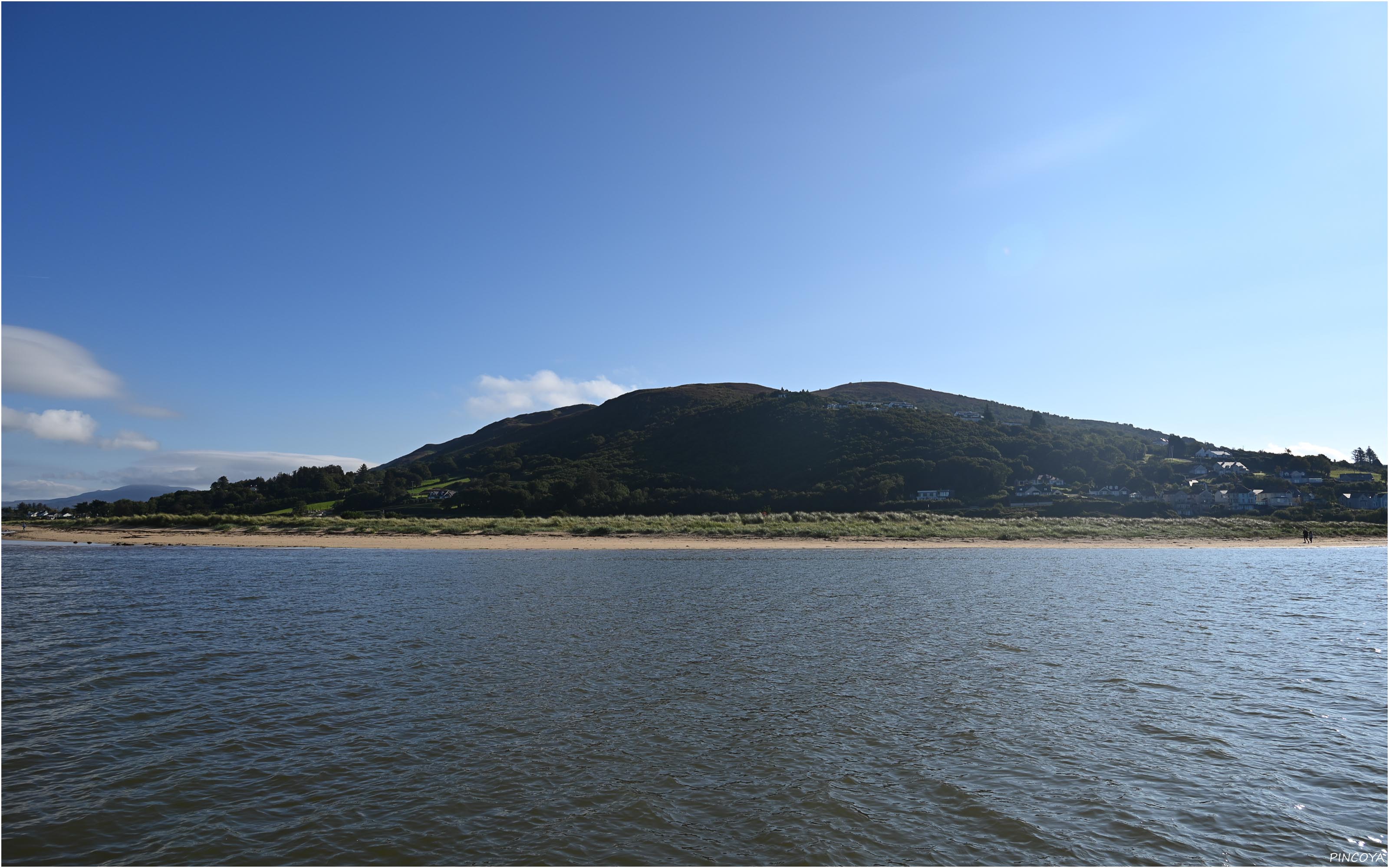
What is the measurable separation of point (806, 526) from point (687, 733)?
5057 centimetres

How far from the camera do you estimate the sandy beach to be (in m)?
49.1

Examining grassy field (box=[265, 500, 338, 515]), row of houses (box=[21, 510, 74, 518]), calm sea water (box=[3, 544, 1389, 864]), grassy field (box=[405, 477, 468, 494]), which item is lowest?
row of houses (box=[21, 510, 74, 518])

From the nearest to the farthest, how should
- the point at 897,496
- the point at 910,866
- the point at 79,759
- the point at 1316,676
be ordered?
the point at 910,866 → the point at 79,759 → the point at 1316,676 → the point at 897,496

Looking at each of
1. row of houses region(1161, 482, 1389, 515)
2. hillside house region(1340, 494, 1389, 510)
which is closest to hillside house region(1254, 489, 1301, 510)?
row of houses region(1161, 482, 1389, 515)

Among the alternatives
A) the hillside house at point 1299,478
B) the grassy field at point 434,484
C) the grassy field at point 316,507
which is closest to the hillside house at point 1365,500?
the hillside house at point 1299,478

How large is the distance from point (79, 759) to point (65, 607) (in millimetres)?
15855

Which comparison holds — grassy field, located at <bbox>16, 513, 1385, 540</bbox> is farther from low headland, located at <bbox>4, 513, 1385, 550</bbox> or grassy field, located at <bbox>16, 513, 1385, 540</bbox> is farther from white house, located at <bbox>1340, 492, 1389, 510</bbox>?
white house, located at <bbox>1340, 492, 1389, 510</bbox>

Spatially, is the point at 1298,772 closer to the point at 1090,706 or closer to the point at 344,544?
the point at 1090,706

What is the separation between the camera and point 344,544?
51062 mm

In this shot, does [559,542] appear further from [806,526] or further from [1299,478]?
[1299,478]

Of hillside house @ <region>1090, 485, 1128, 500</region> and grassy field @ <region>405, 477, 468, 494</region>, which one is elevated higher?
grassy field @ <region>405, 477, 468, 494</region>

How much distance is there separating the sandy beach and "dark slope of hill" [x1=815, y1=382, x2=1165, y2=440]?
8451 centimetres

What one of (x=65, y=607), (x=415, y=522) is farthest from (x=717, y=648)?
(x=415, y=522)

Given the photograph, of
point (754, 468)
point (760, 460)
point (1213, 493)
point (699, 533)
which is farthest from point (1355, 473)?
point (699, 533)
